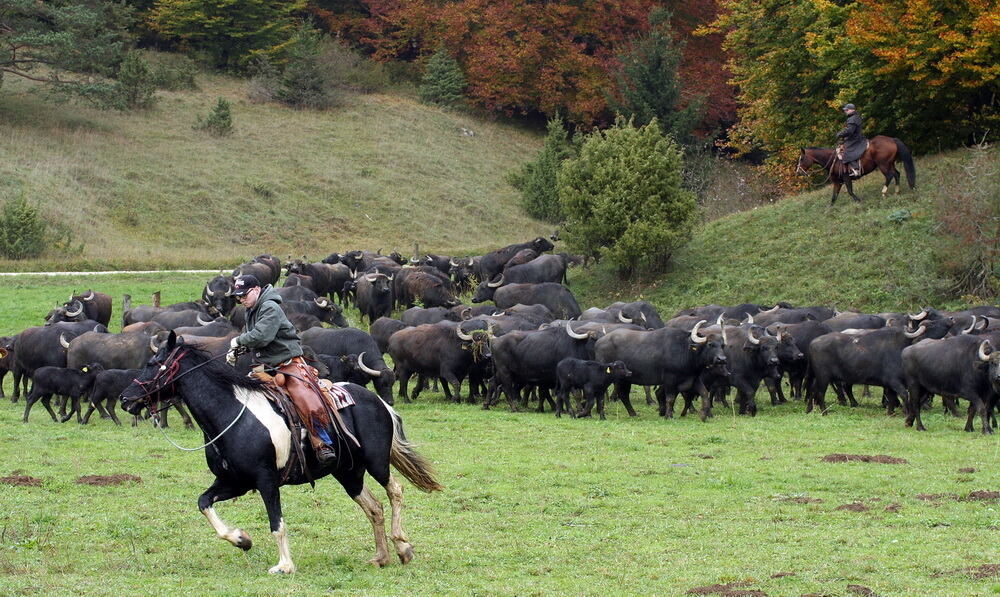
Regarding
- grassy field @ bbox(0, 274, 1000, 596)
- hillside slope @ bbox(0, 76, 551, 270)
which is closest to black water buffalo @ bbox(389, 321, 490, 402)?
grassy field @ bbox(0, 274, 1000, 596)

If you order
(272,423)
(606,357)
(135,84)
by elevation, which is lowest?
(606,357)

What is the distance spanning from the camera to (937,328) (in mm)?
24000

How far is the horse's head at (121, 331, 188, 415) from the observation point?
1088 cm

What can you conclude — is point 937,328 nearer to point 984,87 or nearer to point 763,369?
point 763,369

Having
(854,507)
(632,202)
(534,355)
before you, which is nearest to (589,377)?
(534,355)

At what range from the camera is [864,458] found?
1716cm

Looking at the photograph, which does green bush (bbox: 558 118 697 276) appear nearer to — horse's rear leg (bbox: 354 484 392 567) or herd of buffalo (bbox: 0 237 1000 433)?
herd of buffalo (bbox: 0 237 1000 433)

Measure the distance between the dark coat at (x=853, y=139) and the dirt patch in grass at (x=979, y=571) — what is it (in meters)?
26.7

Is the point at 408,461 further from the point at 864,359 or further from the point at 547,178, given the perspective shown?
the point at 547,178

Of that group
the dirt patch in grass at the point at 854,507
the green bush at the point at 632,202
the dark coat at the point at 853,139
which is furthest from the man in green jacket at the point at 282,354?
the green bush at the point at 632,202

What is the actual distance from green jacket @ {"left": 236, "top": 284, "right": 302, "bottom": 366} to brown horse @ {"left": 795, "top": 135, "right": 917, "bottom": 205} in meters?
28.6

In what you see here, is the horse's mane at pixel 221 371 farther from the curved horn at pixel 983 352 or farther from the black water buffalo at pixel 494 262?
the black water buffalo at pixel 494 262

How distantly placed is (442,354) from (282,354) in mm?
13863

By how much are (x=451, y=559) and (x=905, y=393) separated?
1341 cm
